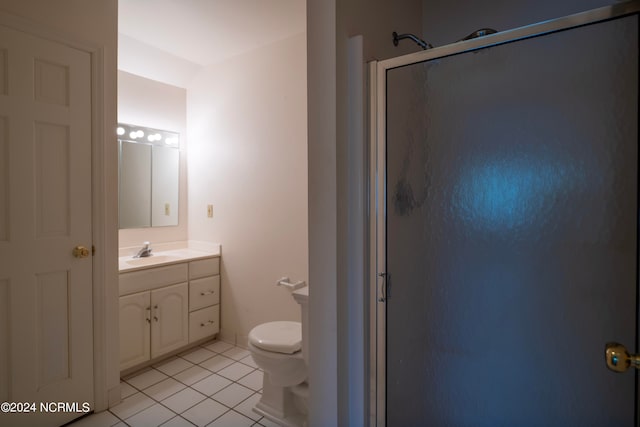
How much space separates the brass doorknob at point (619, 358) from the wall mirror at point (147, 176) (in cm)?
297

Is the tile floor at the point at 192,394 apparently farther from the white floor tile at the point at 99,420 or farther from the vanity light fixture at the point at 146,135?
the vanity light fixture at the point at 146,135

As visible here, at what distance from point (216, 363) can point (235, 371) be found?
0.70ft

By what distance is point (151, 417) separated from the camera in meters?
1.85

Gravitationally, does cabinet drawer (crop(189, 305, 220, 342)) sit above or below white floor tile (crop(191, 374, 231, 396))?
above

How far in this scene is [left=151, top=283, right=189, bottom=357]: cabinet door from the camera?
2410mm

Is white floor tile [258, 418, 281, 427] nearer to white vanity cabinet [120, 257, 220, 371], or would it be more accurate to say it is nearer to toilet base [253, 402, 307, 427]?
toilet base [253, 402, 307, 427]

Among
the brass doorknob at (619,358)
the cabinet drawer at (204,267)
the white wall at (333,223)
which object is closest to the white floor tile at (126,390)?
the cabinet drawer at (204,267)

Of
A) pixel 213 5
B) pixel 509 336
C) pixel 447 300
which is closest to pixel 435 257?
pixel 447 300

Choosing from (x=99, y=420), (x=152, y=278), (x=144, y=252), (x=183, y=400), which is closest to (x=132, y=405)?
(x=99, y=420)

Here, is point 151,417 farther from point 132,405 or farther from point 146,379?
point 146,379

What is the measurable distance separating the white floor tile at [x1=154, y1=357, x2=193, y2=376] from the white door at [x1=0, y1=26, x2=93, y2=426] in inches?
23.3

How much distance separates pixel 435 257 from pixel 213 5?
198cm

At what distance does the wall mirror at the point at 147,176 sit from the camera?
269 centimetres

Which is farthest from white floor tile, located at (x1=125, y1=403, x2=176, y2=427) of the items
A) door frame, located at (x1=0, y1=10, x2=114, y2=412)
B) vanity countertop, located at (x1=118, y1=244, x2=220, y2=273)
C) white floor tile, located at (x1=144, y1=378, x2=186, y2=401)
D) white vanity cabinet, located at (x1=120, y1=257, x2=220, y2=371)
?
vanity countertop, located at (x1=118, y1=244, x2=220, y2=273)
